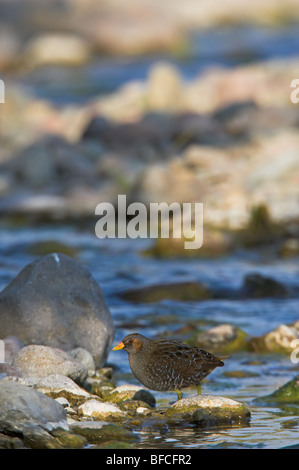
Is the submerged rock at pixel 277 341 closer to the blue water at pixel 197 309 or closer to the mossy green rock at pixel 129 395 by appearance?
the blue water at pixel 197 309

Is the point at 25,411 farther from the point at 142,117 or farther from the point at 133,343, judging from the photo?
the point at 142,117

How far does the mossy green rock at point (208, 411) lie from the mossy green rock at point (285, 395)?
0.54 meters

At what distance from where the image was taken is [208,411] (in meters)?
5.39

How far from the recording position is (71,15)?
4091 cm

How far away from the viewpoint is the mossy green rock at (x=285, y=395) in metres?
5.98

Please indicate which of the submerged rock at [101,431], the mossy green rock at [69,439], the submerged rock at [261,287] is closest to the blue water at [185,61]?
the submerged rock at [261,287]

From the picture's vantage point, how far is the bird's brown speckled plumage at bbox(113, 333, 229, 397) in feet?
18.8

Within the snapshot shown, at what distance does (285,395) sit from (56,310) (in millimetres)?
1874

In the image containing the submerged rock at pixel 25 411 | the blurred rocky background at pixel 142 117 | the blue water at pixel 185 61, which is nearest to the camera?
the submerged rock at pixel 25 411

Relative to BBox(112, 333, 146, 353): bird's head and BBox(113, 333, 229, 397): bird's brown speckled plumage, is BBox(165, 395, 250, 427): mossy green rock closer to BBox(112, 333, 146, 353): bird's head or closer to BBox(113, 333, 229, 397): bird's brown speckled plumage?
BBox(113, 333, 229, 397): bird's brown speckled plumage

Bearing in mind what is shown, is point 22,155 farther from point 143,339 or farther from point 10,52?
point 10,52
